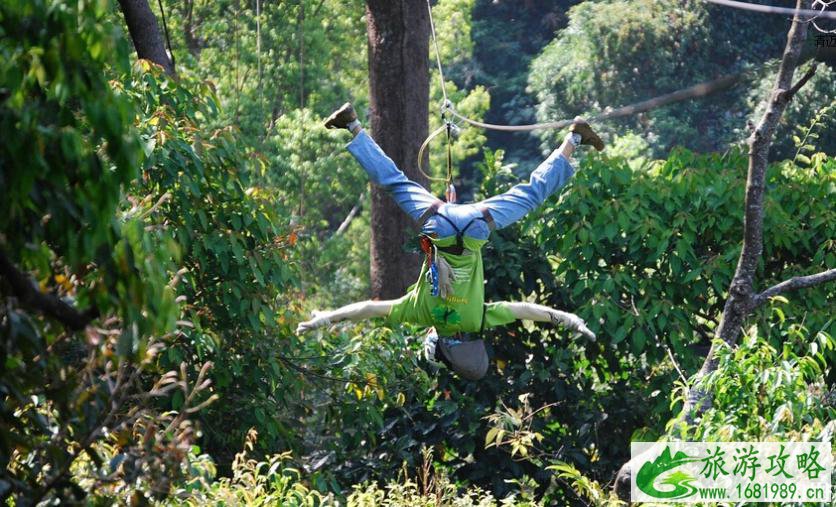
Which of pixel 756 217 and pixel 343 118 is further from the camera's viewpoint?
pixel 756 217

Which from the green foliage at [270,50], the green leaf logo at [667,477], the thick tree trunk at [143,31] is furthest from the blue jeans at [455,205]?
the green foliage at [270,50]

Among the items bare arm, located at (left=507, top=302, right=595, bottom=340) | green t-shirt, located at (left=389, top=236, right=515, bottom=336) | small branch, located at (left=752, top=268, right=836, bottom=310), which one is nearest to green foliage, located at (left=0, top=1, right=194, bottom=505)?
green t-shirt, located at (left=389, top=236, right=515, bottom=336)

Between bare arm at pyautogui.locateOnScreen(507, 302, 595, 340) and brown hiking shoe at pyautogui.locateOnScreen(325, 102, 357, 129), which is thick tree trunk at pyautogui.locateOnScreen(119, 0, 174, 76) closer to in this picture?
brown hiking shoe at pyautogui.locateOnScreen(325, 102, 357, 129)

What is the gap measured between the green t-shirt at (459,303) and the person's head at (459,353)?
0.32ft

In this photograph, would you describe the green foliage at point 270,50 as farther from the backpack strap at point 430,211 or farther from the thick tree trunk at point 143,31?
the backpack strap at point 430,211

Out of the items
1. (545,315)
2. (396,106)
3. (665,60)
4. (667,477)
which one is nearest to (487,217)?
(545,315)

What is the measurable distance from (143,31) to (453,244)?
301 centimetres

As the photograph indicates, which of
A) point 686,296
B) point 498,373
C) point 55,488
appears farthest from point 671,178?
point 55,488

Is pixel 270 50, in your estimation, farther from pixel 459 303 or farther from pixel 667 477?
pixel 667 477

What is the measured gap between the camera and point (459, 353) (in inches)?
211

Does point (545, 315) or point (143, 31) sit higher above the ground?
point (143, 31)

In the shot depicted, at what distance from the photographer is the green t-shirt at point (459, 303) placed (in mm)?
5137

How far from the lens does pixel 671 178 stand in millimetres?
6957

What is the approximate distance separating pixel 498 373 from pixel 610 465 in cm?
83
